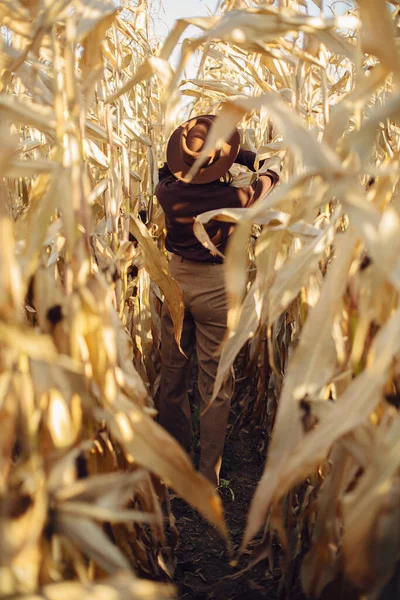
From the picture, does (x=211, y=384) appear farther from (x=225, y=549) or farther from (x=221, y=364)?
(x=221, y=364)

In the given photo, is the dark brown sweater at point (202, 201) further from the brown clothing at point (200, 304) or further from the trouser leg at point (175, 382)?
the trouser leg at point (175, 382)

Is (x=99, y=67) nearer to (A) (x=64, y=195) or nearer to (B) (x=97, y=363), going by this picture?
(A) (x=64, y=195)

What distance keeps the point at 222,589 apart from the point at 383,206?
3.18ft

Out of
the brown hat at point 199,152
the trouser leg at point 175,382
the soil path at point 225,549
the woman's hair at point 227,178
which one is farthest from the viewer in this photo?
the trouser leg at point 175,382

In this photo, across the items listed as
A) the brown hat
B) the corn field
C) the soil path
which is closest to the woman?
the brown hat

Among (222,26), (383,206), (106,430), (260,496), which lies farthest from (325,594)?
(222,26)

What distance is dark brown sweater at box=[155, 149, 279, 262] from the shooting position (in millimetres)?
1641

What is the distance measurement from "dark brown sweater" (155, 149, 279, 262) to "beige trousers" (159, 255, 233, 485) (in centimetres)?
9

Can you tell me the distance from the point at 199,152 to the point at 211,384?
793 millimetres

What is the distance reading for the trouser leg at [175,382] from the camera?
6.15ft

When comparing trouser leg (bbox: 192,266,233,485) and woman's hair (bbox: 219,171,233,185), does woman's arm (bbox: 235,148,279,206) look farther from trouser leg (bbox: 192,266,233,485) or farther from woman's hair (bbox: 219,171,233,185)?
trouser leg (bbox: 192,266,233,485)

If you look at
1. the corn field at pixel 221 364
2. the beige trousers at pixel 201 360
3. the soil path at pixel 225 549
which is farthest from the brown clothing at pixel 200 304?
the corn field at pixel 221 364

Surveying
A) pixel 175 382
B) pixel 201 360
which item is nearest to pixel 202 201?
pixel 201 360

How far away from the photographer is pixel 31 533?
0.61 m
